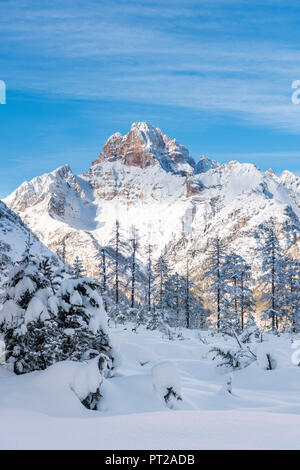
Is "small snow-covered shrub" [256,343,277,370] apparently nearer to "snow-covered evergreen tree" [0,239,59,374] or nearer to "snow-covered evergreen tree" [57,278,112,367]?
"snow-covered evergreen tree" [57,278,112,367]

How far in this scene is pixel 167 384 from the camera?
6.44m

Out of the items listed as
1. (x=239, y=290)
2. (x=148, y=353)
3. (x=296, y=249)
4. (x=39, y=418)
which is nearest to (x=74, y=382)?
(x=39, y=418)

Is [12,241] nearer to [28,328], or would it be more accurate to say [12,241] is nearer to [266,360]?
[28,328]

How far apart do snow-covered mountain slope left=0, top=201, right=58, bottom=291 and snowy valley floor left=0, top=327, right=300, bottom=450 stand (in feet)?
45.3

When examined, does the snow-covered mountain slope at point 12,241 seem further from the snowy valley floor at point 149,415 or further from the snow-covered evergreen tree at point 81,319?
the snowy valley floor at point 149,415

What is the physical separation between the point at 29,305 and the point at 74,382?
2088 millimetres

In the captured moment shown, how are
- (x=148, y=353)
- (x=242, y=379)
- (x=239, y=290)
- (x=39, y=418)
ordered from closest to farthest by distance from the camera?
(x=39, y=418), (x=242, y=379), (x=148, y=353), (x=239, y=290)

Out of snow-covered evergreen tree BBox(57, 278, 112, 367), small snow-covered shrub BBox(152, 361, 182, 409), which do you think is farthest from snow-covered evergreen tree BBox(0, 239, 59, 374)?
small snow-covered shrub BBox(152, 361, 182, 409)

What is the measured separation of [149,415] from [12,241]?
2243 centimetres

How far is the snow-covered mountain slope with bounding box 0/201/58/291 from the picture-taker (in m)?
22.2

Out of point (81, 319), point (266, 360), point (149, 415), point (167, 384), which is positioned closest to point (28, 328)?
point (81, 319)
